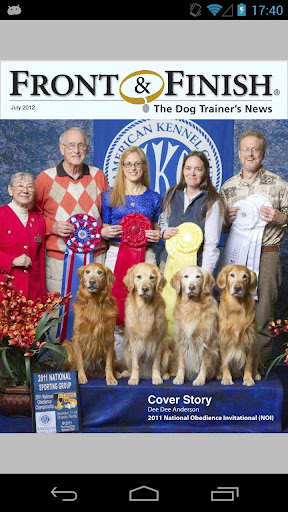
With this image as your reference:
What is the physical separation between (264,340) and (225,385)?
3.95 ft

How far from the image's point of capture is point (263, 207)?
5.12 metres

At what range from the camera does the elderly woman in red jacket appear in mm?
4969

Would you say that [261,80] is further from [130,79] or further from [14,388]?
[14,388]

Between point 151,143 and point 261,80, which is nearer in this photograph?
point 261,80

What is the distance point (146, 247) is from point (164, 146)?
3.39 ft

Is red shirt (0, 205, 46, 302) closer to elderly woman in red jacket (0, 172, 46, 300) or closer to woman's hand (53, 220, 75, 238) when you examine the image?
elderly woman in red jacket (0, 172, 46, 300)

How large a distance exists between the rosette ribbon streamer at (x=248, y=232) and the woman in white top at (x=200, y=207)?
0.20m

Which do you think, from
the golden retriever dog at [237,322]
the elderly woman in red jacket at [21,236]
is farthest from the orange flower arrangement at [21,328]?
the golden retriever dog at [237,322]

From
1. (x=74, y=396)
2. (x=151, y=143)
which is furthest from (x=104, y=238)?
(x=74, y=396)

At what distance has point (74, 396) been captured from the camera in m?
4.17

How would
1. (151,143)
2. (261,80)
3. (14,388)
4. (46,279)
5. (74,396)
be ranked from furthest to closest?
1. (151,143)
2. (46,279)
3. (261,80)
4. (14,388)
5. (74,396)

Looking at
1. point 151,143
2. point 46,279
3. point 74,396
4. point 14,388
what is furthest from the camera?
point 151,143
